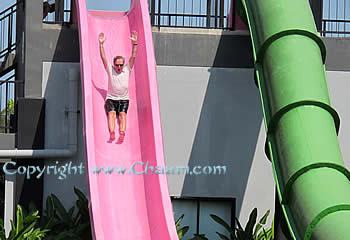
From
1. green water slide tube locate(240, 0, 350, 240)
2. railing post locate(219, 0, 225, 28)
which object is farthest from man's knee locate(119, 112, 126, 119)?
railing post locate(219, 0, 225, 28)

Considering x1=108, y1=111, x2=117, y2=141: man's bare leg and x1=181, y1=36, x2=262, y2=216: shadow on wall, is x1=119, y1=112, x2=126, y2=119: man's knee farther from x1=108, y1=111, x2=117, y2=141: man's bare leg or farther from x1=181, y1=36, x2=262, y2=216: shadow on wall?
x1=181, y1=36, x2=262, y2=216: shadow on wall

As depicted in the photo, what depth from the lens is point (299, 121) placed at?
10344 millimetres

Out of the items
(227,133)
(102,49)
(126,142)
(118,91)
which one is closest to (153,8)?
(102,49)

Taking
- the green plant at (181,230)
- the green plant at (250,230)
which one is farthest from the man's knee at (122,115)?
the green plant at (250,230)

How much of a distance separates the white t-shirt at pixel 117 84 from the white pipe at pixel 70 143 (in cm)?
65

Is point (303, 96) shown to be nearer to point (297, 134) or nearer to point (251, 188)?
point (297, 134)

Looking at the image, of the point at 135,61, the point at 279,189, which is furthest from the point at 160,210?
the point at 135,61

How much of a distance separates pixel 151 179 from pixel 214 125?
6.93 ft

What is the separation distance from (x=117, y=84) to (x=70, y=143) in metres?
1.13

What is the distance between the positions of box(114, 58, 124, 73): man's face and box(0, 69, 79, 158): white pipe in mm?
676

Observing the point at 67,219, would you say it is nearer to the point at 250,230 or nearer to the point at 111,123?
the point at 111,123

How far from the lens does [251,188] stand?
45.4 ft

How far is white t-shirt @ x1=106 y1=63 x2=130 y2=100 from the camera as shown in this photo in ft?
42.9

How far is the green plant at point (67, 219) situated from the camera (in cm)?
1247
